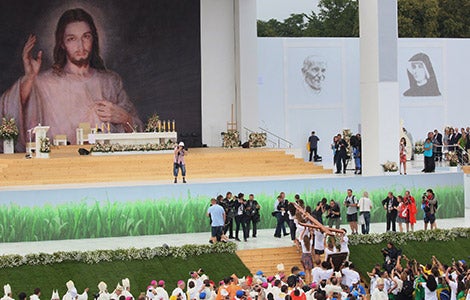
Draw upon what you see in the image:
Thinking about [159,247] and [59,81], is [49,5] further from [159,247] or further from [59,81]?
[159,247]

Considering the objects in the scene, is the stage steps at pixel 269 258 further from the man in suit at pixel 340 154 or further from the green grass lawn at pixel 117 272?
the man in suit at pixel 340 154

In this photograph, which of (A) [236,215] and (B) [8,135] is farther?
(B) [8,135]

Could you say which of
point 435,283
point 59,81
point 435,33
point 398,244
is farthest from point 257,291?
point 435,33

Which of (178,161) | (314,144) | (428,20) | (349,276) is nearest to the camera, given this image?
(349,276)

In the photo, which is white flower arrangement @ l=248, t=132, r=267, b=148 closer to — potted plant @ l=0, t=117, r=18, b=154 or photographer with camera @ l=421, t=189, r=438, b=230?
potted plant @ l=0, t=117, r=18, b=154

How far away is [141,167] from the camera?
121 ft

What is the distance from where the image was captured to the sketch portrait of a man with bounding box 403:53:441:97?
46.6m

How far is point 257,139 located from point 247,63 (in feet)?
12.2

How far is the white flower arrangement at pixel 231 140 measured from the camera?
43.2m

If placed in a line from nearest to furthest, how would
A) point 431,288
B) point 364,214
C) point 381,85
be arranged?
point 431,288 < point 364,214 < point 381,85

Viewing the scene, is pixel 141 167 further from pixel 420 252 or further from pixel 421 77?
pixel 421 77

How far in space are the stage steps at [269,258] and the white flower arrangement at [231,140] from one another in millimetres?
15634

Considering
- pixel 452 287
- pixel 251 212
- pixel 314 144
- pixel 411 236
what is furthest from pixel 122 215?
pixel 314 144

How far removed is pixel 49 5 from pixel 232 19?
7.19 m
